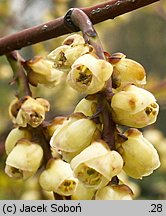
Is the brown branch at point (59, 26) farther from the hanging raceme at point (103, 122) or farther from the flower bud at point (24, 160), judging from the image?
the flower bud at point (24, 160)

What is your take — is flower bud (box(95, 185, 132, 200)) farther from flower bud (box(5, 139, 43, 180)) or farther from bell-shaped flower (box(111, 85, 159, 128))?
flower bud (box(5, 139, 43, 180))

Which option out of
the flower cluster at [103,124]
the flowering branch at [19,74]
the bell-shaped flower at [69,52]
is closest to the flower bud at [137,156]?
the flower cluster at [103,124]

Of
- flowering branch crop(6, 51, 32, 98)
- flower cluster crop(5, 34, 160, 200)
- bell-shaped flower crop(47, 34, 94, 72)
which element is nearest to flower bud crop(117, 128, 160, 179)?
flower cluster crop(5, 34, 160, 200)

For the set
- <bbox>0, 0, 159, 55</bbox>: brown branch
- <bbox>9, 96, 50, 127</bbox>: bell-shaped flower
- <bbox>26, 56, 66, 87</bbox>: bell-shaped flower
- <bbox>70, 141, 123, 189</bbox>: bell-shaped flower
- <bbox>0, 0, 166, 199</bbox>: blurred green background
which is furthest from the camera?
<bbox>0, 0, 166, 199</bbox>: blurred green background

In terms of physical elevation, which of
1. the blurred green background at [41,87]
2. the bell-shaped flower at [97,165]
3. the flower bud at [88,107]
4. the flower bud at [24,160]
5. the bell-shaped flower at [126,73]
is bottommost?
the blurred green background at [41,87]

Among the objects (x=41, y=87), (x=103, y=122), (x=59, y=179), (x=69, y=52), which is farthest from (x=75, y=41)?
(x=41, y=87)

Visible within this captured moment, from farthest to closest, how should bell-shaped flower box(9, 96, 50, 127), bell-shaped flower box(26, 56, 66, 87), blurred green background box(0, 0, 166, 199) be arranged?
1. blurred green background box(0, 0, 166, 199)
2. bell-shaped flower box(26, 56, 66, 87)
3. bell-shaped flower box(9, 96, 50, 127)
